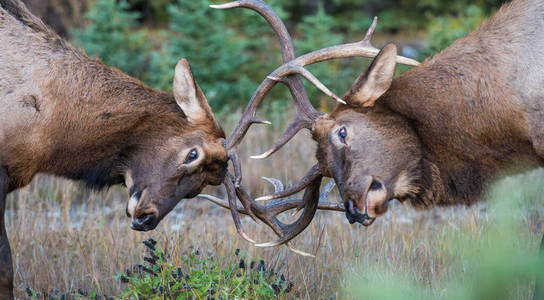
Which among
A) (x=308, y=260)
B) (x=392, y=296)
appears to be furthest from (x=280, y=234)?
(x=392, y=296)

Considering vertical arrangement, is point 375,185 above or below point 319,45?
below

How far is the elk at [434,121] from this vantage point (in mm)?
3668

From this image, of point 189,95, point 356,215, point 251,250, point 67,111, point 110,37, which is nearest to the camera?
point 356,215

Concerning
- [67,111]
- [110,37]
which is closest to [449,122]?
[67,111]

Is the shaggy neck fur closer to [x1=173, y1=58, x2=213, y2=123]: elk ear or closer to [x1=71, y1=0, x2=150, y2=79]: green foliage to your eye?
[x1=173, y1=58, x2=213, y2=123]: elk ear

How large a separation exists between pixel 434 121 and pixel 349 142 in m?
0.56

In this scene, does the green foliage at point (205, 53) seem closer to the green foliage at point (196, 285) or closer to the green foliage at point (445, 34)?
the green foliage at point (445, 34)

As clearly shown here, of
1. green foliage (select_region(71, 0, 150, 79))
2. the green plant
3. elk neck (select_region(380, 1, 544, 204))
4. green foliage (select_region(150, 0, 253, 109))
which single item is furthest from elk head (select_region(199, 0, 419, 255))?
green foliage (select_region(71, 0, 150, 79))

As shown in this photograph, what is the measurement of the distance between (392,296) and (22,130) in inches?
136

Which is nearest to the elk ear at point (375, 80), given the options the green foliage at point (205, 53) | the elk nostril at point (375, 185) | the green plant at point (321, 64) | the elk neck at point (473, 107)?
the elk neck at point (473, 107)

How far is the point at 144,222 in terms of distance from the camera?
399 centimetres

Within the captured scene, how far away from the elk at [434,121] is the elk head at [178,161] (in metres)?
0.24

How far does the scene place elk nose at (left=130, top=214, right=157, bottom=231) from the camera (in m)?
3.98

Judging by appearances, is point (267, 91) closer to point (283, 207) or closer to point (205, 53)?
point (283, 207)
